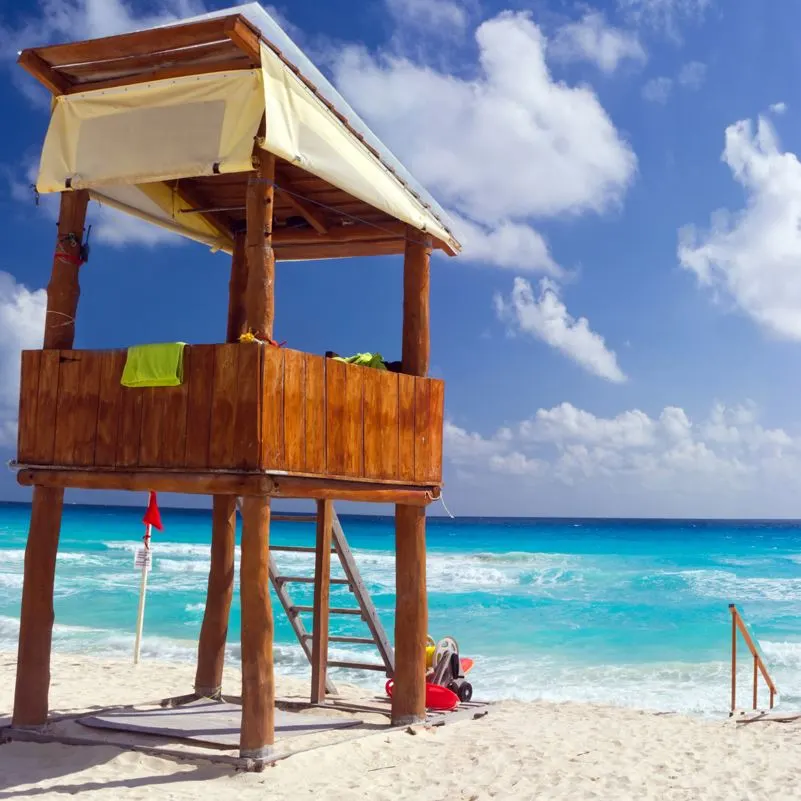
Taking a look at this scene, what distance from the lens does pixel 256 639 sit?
7.78 metres

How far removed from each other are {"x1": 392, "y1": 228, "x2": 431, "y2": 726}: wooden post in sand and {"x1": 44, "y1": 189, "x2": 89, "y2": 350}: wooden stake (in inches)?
124

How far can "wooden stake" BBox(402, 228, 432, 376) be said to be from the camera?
32.0 ft

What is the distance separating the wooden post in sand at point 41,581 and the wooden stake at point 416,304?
317cm

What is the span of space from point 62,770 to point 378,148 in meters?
6.28

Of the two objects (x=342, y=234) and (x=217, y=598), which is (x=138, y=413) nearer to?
(x=217, y=598)

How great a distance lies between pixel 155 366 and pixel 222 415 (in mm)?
782

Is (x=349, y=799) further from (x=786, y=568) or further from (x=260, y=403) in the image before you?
(x=786, y=568)

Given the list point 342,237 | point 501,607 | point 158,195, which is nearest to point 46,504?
point 158,195

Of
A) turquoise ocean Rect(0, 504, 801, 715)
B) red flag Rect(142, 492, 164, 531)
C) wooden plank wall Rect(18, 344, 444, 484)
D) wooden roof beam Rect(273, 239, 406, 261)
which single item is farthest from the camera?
turquoise ocean Rect(0, 504, 801, 715)

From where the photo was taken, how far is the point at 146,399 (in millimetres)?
8109

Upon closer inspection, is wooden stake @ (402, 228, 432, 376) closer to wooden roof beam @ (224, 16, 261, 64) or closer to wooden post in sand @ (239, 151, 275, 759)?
wooden post in sand @ (239, 151, 275, 759)

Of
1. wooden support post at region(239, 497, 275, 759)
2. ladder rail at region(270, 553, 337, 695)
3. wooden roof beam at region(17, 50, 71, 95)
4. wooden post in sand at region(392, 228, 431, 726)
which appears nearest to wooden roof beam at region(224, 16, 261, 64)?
wooden roof beam at region(17, 50, 71, 95)

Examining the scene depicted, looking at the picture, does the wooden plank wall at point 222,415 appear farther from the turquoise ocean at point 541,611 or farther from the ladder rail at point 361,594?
the turquoise ocean at point 541,611

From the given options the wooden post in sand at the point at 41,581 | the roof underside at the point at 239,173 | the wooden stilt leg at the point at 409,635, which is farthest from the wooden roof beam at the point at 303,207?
the wooden stilt leg at the point at 409,635
